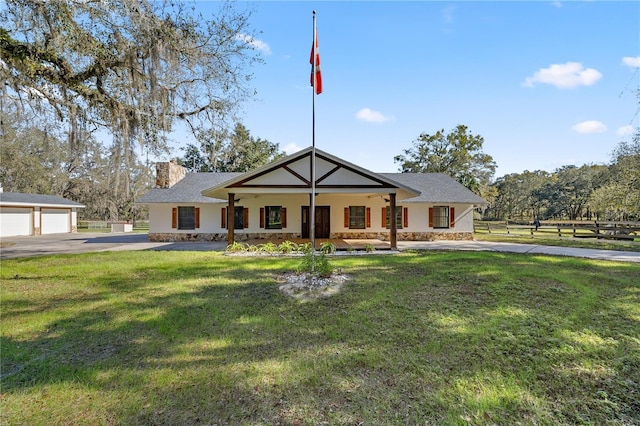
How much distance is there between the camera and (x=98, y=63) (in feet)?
24.2

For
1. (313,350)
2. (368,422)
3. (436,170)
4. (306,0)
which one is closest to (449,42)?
(306,0)

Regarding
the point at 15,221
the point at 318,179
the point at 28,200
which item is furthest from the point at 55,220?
the point at 318,179

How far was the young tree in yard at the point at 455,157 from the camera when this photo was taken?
30.4m

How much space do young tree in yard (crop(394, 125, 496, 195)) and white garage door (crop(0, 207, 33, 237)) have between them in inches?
1298

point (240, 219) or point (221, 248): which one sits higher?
point (240, 219)

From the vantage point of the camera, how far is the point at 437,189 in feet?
62.7

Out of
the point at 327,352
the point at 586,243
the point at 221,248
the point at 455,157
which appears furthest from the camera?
the point at 455,157

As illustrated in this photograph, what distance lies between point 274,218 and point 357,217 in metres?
4.72

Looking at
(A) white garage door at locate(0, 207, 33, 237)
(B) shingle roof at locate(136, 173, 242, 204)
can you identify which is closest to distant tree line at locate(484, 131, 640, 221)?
(B) shingle roof at locate(136, 173, 242, 204)

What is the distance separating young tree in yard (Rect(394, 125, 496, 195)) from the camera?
3038 centimetres

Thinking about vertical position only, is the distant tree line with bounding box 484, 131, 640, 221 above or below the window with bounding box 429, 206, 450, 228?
above

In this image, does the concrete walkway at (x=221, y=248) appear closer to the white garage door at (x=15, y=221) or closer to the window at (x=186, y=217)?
the window at (x=186, y=217)

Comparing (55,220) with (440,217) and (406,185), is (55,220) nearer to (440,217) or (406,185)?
(406,185)

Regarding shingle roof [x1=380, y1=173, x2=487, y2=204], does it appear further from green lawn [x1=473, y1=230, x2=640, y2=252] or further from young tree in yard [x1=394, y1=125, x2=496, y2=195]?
young tree in yard [x1=394, y1=125, x2=496, y2=195]
